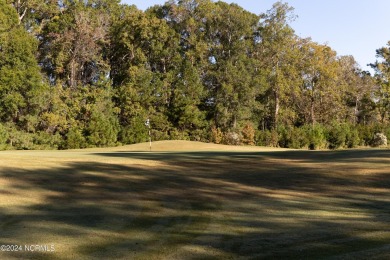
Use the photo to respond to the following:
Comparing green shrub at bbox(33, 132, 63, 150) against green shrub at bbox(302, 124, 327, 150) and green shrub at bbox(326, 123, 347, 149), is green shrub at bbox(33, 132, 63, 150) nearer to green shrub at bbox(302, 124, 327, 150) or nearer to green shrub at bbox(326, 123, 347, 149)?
green shrub at bbox(302, 124, 327, 150)

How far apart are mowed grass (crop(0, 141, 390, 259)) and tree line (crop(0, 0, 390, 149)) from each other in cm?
2531

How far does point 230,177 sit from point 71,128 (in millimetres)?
30203

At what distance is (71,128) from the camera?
A: 42281 millimetres

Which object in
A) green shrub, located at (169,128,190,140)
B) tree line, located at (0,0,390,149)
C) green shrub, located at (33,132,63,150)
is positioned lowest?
green shrub, located at (33,132,63,150)

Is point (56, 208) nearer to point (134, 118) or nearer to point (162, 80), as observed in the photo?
point (134, 118)

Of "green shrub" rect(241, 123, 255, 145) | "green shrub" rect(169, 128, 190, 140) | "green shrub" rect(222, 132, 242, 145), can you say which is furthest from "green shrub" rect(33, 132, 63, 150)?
"green shrub" rect(241, 123, 255, 145)

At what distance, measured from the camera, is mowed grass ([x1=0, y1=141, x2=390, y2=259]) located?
7102mm

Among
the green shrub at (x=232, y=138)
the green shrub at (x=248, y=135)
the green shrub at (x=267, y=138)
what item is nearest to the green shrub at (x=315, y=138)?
the green shrub at (x=267, y=138)

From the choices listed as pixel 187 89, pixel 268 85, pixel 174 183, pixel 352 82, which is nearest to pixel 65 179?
pixel 174 183

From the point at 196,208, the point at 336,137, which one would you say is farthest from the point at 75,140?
the point at 196,208

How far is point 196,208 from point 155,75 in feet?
127

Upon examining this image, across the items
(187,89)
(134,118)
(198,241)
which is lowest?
(198,241)

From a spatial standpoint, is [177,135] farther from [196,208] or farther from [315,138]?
[196,208]

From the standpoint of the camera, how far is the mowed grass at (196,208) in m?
7.10
